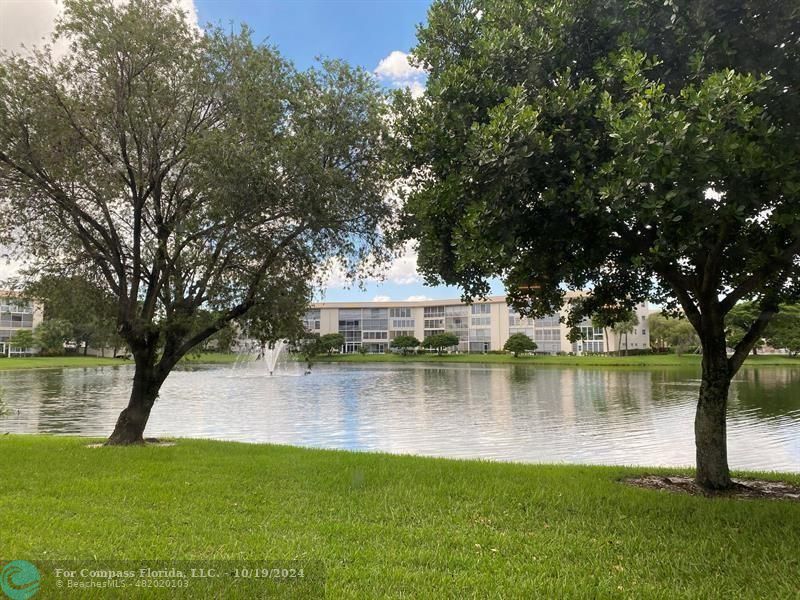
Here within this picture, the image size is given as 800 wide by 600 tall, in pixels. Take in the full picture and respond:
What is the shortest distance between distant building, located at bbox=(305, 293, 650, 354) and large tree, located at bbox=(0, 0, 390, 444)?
94.6 meters

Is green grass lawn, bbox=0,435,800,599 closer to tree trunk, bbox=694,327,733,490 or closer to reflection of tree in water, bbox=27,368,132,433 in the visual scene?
tree trunk, bbox=694,327,733,490

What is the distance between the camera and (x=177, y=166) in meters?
13.5

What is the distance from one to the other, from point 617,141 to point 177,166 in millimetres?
10740

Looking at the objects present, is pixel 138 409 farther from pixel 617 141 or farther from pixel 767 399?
pixel 767 399

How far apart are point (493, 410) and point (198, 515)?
65.6ft

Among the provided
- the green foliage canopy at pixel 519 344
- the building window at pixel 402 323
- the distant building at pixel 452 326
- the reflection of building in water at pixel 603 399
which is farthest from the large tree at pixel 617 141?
the building window at pixel 402 323

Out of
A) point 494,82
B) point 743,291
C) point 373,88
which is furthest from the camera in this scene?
point 373,88

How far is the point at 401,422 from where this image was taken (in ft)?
71.4

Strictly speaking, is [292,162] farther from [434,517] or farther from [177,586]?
[177,586]

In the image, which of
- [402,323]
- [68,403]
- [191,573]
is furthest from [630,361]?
[191,573]

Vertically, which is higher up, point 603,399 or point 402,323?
point 402,323

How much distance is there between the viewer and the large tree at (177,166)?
11445 millimetres

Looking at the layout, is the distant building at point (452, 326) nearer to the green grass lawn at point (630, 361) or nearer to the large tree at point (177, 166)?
the green grass lawn at point (630, 361)

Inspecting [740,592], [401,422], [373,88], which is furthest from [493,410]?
[740,592]
